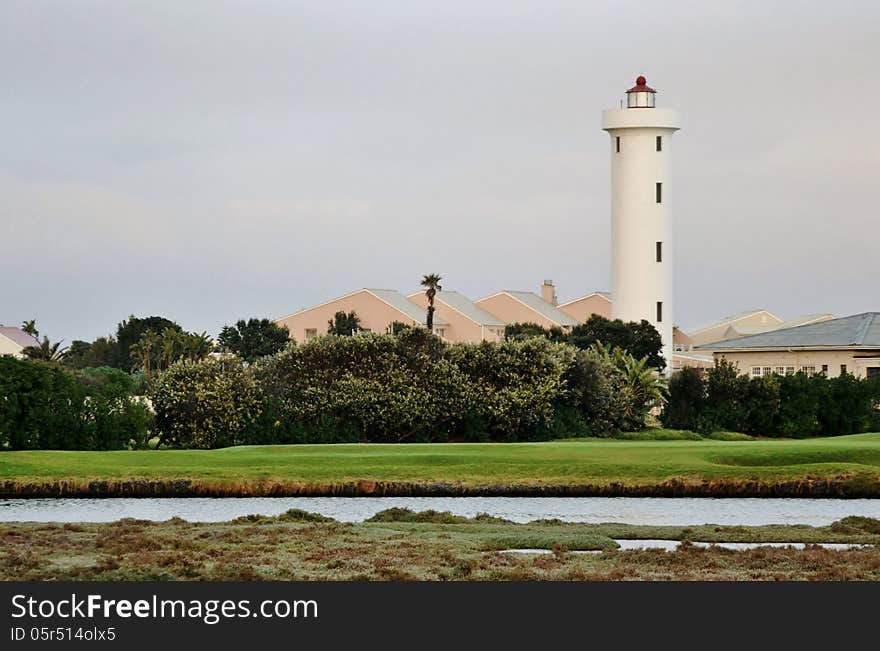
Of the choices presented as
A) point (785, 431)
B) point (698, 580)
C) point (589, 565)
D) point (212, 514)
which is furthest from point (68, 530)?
point (785, 431)

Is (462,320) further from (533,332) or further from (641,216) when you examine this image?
(641,216)

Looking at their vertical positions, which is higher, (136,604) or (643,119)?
Answer: (643,119)

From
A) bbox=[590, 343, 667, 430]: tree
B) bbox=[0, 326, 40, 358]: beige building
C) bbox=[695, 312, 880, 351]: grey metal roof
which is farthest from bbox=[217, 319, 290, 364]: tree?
bbox=[590, 343, 667, 430]: tree

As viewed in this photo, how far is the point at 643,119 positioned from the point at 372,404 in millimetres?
39747

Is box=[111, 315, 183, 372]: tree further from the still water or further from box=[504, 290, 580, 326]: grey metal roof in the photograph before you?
the still water

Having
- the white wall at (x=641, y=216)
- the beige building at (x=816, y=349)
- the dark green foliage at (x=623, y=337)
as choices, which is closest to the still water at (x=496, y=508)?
the beige building at (x=816, y=349)

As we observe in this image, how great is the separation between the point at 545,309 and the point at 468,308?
180 inches

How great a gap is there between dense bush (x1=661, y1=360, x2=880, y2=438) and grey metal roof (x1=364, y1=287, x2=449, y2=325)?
41096 mm

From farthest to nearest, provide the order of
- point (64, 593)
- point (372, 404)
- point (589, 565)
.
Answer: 1. point (372, 404)
2. point (589, 565)
3. point (64, 593)

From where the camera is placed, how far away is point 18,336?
114m

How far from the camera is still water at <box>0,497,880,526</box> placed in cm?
2997

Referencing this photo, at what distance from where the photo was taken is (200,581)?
19.7 meters

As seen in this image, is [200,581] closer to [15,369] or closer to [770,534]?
[770,534]

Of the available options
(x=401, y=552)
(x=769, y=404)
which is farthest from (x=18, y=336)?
(x=401, y=552)
